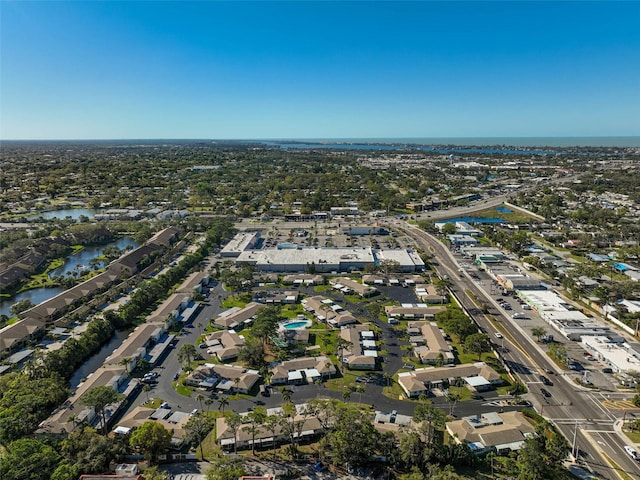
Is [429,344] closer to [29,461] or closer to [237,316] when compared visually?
[237,316]

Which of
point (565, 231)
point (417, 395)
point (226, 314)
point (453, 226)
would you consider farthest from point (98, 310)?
point (565, 231)

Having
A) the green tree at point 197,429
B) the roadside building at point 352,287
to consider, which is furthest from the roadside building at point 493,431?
the roadside building at point 352,287

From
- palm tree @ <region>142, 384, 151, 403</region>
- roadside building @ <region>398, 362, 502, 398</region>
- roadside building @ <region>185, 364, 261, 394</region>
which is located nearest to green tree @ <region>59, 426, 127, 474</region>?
palm tree @ <region>142, 384, 151, 403</region>

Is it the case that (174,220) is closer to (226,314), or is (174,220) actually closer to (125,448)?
(226,314)

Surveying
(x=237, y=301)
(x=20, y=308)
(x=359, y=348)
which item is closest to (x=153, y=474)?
(x=359, y=348)

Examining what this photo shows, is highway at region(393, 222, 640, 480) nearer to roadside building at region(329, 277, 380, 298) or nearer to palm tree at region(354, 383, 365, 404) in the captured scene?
roadside building at region(329, 277, 380, 298)

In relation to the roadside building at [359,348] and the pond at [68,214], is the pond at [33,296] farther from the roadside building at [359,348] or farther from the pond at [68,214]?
the pond at [68,214]
